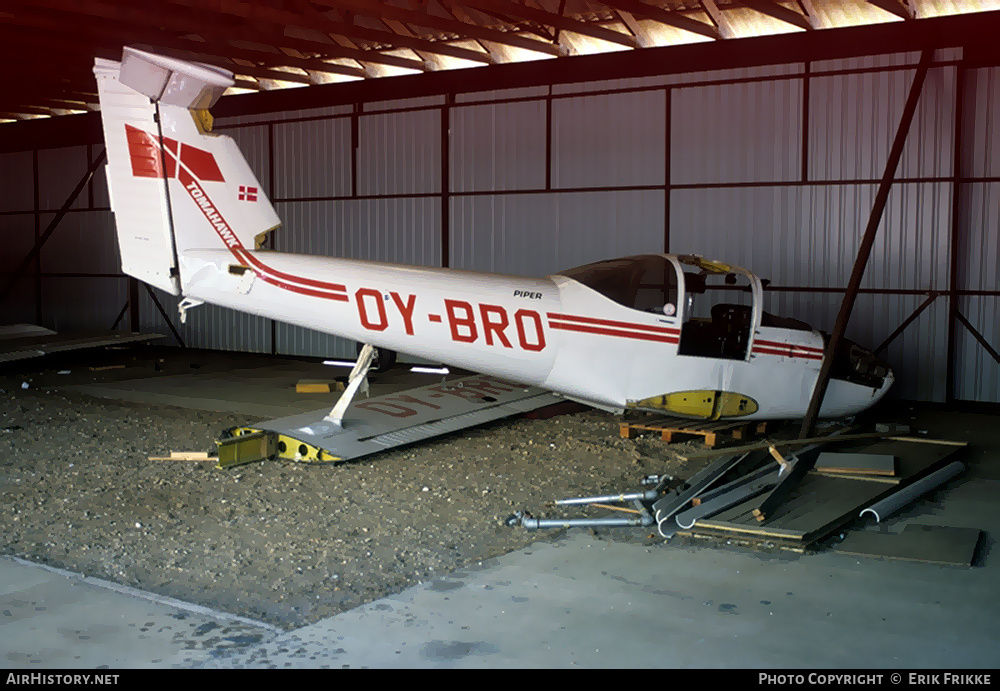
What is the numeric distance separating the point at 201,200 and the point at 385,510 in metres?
3.56

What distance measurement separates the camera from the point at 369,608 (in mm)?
5387

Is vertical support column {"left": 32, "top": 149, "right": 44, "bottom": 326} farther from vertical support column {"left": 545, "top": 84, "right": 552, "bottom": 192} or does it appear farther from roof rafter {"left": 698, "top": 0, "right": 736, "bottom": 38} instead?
roof rafter {"left": 698, "top": 0, "right": 736, "bottom": 38}

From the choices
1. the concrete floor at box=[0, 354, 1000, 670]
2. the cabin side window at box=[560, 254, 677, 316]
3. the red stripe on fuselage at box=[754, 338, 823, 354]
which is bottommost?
the concrete floor at box=[0, 354, 1000, 670]

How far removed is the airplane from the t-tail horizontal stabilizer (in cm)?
38

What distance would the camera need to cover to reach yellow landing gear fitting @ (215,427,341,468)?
897 cm

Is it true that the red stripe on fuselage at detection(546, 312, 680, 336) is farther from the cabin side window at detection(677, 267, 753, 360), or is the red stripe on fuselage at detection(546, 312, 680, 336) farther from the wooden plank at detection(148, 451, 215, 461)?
the wooden plank at detection(148, 451, 215, 461)

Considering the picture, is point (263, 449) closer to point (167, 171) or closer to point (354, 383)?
point (354, 383)

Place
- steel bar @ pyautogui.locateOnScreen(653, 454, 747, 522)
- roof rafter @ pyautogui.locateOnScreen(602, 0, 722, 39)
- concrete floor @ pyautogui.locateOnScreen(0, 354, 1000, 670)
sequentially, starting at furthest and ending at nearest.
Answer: roof rafter @ pyautogui.locateOnScreen(602, 0, 722, 39) < steel bar @ pyautogui.locateOnScreen(653, 454, 747, 522) < concrete floor @ pyautogui.locateOnScreen(0, 354, 1000, 670)

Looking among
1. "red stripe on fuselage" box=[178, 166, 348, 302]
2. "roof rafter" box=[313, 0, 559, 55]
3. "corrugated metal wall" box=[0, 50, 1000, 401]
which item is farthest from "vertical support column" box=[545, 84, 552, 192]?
"red stripe on fuselage" box=[178, 166, 348, 302]

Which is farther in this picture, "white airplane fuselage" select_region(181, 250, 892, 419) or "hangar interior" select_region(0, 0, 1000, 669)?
"white airplane fuselage" select_region(181, 250, 892, 419)

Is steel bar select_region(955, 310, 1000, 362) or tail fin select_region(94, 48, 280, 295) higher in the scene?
tail fin select_region(94, 48, 280, 295)

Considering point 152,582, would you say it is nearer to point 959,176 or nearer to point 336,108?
point 959,176

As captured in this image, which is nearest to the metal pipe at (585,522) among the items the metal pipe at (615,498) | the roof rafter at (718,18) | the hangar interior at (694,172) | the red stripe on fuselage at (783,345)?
the metal pipe at (615,498)

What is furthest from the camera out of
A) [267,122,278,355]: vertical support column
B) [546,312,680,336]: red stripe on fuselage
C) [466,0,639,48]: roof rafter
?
[267,122,278,355]: vertical support column
